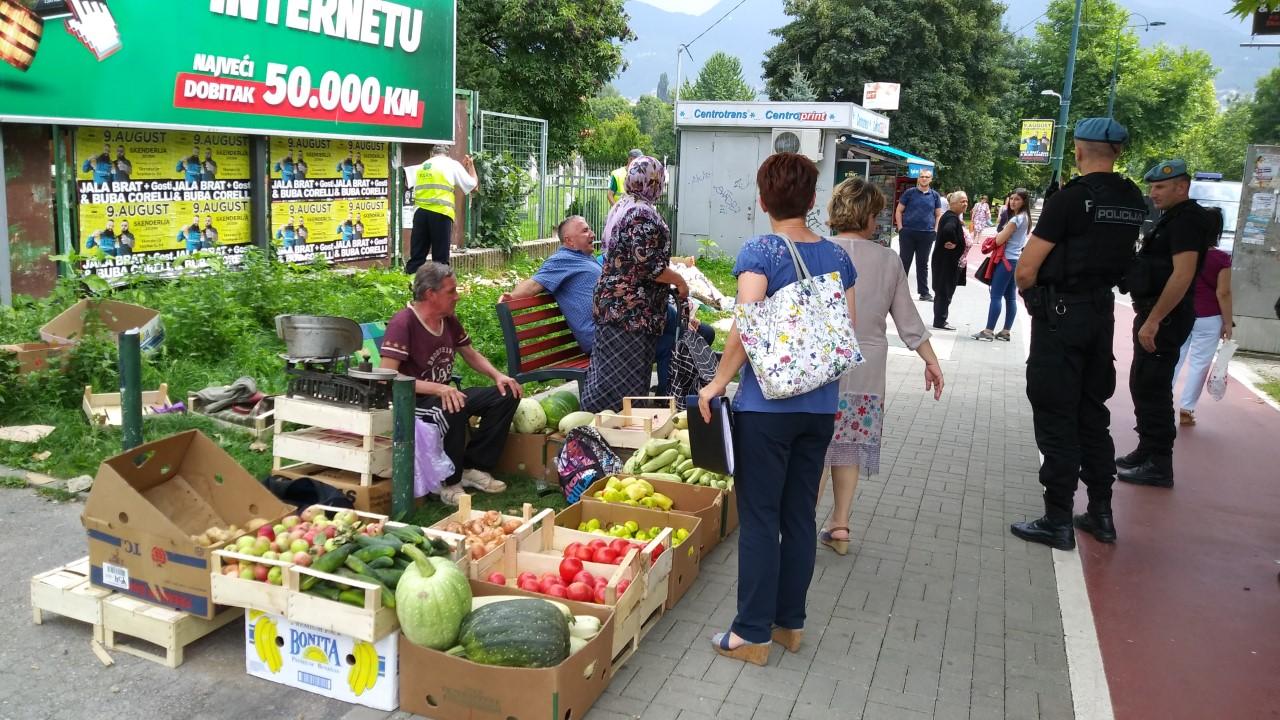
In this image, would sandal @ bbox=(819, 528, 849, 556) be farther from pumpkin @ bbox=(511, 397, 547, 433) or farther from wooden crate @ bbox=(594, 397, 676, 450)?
pumpkin @ bbox=(511, 397, 547, 433)

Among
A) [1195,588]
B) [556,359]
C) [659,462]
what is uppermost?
[556,359]

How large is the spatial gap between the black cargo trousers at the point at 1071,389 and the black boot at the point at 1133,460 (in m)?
1.68

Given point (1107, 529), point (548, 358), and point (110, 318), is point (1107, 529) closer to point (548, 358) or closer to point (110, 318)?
point (548, 358)

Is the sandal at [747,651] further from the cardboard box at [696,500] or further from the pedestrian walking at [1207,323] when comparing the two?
the pedestrian walking at [1207,323]

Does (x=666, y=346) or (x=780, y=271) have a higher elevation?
(x=780, y=271)

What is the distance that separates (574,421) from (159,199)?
642 cm

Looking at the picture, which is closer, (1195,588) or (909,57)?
(1195,588)

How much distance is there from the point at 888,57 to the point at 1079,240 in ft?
129

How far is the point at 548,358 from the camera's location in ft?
22.8

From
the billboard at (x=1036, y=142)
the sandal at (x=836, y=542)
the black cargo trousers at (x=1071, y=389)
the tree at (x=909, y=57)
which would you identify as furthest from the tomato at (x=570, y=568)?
the tree at (x=909, y=57)

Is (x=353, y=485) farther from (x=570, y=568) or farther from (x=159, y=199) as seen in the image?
(x=159, y=199)

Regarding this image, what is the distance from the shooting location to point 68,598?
3822mm

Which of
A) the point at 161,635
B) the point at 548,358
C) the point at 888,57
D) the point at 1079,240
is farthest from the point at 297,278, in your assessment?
the point at 888,57

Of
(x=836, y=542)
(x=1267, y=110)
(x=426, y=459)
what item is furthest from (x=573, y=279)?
(x=1267, y=110)
